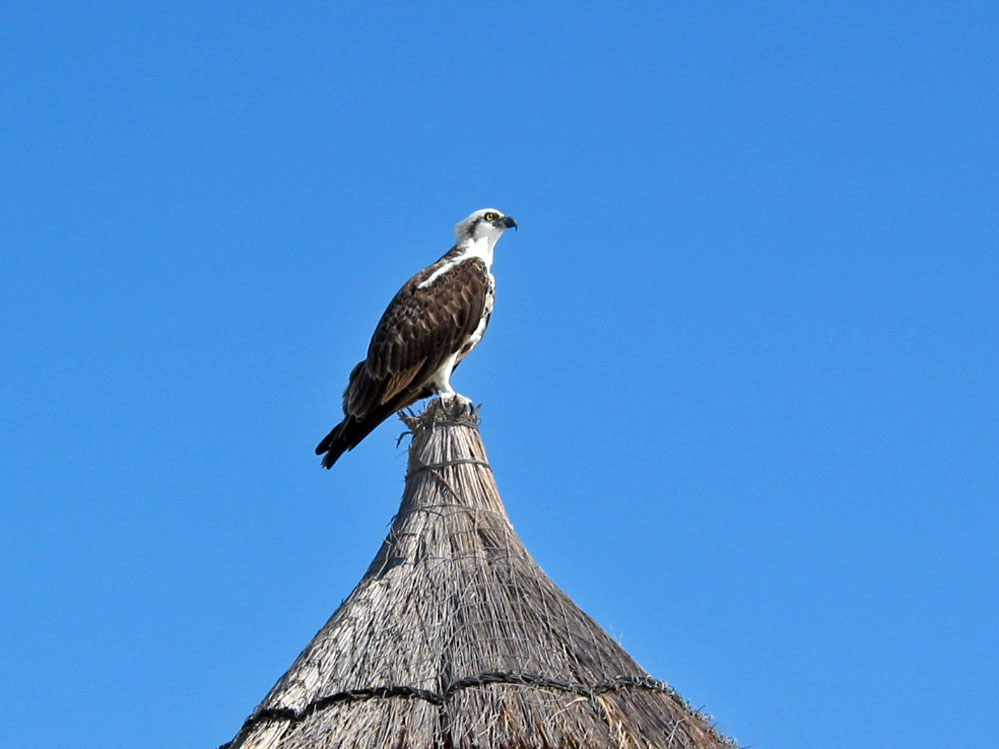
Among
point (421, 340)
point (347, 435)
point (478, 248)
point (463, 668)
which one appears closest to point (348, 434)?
point (347, 435)

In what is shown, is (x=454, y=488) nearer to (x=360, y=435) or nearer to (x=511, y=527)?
(x=511, y=527)

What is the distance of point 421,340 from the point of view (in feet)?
34.9

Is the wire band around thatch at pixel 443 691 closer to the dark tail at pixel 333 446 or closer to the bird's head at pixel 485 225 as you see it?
the dark tail at pixel 333 446

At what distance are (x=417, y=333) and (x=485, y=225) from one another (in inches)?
52.1

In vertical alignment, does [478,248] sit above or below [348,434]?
above

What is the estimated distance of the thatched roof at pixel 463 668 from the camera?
299 inches

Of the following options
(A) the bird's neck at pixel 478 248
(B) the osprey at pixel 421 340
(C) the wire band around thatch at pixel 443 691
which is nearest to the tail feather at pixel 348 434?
(B) the osprey at pixel 421 340

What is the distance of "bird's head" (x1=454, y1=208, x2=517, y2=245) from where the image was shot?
1159 centimetres

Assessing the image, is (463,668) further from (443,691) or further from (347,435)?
(347,435)

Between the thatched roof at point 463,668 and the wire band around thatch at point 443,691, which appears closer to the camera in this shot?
the thatched roof at point 463,668

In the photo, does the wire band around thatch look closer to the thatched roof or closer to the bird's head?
the thatched roof

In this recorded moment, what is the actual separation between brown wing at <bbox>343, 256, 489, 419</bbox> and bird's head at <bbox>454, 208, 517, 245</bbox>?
14.6 inches

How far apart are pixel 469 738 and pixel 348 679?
84cm

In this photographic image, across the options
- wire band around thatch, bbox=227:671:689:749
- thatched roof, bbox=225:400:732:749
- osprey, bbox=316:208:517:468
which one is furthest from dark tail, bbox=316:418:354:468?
wire band around thatch, bbox=227:671:689:749
